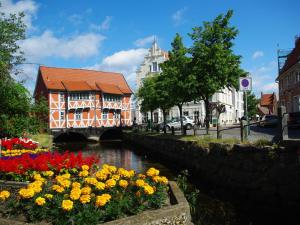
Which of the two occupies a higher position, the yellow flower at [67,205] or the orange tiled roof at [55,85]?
the orange tiled roof at [55,85]

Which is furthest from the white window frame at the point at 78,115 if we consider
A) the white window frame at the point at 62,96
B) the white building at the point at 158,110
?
the white building at the point at 158,110

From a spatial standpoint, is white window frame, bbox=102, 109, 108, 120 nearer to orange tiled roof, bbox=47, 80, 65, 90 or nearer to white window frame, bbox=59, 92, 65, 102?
white window frame, bbox=59, 92, 65, 102

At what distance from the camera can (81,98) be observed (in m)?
52.7

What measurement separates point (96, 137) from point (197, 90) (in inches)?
1204

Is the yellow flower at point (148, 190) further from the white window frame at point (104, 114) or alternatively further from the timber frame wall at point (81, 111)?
the white window frame at point (104, 114)

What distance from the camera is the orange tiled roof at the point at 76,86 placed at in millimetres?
51850

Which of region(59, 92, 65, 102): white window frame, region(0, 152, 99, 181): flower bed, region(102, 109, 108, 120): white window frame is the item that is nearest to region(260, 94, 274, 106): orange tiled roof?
region(102, 109, 108, 120): white window frame

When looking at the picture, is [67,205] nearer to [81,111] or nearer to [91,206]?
[91,206]

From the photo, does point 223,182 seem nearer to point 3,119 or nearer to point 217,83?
point 217,83

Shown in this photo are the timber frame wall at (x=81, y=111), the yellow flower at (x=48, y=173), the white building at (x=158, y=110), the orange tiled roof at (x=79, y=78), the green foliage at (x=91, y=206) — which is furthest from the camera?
the white building at (x=158, y=110)

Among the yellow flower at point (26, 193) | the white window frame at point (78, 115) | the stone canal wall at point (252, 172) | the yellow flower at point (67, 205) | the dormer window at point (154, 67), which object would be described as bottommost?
the stone canal wall at point (252, 172)

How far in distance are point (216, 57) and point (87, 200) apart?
51.4 feet

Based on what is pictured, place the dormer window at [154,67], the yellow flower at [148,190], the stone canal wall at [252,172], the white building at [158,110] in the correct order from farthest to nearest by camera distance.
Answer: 1. the dormer window at [154,67]
2. the white building at [158,110]
3. the stone canal wall at [252,172]
4. the yellow flower at [148,190]

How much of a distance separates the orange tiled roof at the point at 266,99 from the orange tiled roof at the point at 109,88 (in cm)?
6497
